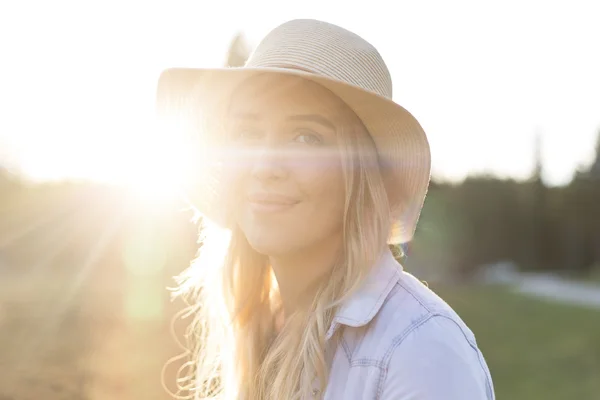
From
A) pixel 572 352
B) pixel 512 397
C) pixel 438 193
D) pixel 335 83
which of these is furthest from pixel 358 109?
pixel 438 193

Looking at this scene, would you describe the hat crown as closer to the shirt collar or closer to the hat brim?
the hat brim

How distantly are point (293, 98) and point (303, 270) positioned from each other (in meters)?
0.48

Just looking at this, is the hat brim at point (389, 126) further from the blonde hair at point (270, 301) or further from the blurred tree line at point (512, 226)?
the blurred tree line at point (512, 226)

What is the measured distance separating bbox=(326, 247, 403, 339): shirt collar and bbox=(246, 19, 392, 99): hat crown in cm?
43

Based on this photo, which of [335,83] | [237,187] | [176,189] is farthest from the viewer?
[176,189]

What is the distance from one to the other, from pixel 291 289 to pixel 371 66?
660 mm

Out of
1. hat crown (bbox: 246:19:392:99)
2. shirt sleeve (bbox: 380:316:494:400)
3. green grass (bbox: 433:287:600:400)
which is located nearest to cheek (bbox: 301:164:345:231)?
hat crown (bbox: 246:19:392:99)

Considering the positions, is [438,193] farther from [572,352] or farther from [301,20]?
[301,20]

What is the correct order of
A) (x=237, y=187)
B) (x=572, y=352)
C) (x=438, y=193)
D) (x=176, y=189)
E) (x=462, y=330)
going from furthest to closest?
(x=438, y=193), (x=572, y=352), (x=176, y=189), (x=237, y=187), (x=462, y=330)

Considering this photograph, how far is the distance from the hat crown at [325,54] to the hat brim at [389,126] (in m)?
0.03

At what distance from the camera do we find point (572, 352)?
1201 centimetres

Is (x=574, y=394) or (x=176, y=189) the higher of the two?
(x=176, y=189)

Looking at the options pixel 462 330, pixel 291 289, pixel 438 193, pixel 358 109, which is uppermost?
pixel 358 109

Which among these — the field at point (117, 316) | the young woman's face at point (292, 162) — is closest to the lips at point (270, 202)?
the young woman's face at point (292, 162)
